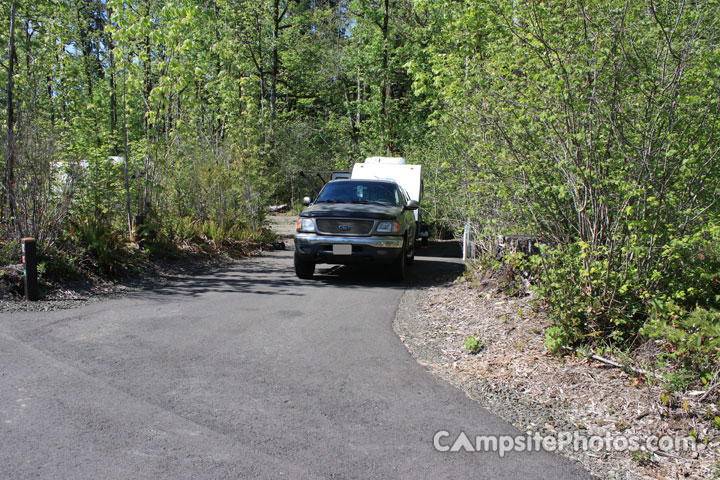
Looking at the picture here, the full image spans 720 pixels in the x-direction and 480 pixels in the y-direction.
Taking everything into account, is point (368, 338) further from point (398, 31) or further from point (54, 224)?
point (398, 31)

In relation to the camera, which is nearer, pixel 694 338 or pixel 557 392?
pixel 694 338

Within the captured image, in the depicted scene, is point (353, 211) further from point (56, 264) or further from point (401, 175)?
point (401, 175)

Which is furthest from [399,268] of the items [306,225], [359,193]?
[359,193]

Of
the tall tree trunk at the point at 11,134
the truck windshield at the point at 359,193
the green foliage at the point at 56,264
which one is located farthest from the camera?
the truck windshield at the point at 359,193

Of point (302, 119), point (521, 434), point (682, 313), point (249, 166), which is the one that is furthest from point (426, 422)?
point (302, 119)

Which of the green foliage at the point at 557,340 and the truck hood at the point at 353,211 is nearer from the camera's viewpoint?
the green foliage at the point at 557,340

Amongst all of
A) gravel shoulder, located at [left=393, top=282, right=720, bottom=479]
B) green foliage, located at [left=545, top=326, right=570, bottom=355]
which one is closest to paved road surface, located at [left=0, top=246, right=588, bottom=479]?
gravel shoulder, located at [left=393, top=282, right=720, bottom=479]

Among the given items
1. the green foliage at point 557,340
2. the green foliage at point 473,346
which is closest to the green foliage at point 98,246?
the green foliage at point 473,346

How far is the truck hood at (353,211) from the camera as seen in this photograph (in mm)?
10625

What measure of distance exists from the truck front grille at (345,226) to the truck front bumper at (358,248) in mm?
128

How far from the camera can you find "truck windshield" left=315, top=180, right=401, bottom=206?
1183 cm

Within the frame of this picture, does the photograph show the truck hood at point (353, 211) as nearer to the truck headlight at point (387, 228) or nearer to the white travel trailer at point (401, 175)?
the truck headlight at point (387, 228)

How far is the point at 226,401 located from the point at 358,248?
6.10 meters

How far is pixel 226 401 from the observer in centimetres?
453
